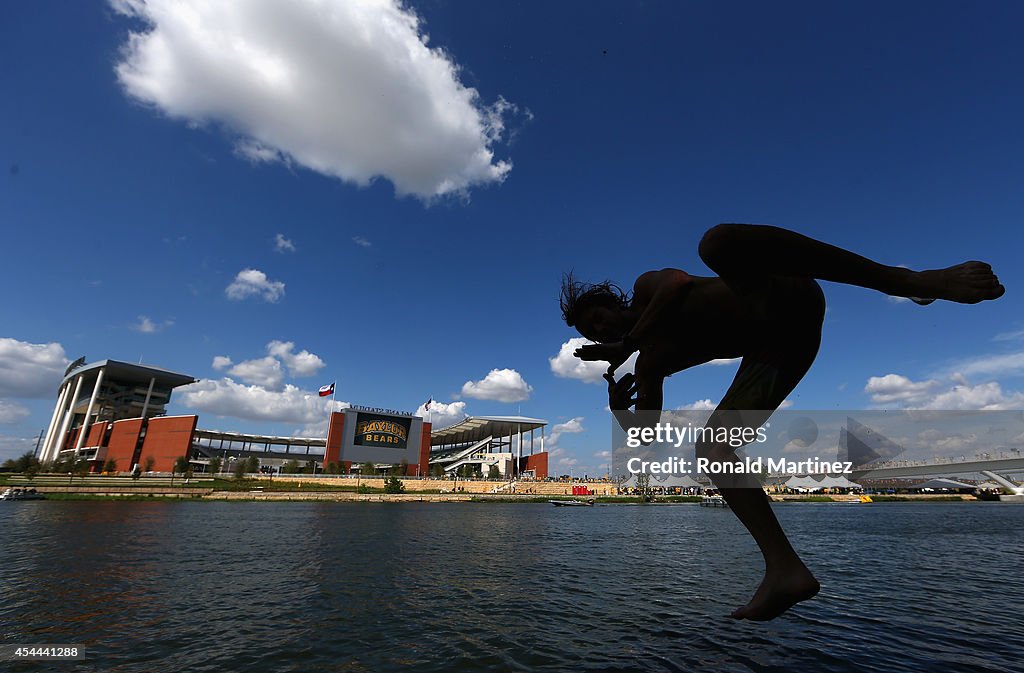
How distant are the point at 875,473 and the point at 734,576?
96215 millimetres

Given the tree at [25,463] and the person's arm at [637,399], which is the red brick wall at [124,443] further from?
the person's arm at [637,399]

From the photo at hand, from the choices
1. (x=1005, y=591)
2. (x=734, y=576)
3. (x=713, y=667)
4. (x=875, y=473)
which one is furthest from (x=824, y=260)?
(x=875, y=473)

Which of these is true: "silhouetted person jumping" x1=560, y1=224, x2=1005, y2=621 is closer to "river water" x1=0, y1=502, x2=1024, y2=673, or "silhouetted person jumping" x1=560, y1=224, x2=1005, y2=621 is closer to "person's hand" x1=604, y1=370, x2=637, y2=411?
"person's hand" x1=604, y1=370, x2=637, y2=411

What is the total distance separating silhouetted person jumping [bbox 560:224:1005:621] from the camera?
2.31 metres

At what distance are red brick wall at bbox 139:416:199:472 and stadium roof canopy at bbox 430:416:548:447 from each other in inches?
2303

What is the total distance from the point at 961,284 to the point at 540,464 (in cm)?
12091

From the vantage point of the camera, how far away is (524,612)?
10820 millimetres

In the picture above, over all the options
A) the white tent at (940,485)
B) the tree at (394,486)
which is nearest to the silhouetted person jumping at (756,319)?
the tree at (394,486)

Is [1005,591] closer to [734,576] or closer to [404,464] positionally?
[734,576]

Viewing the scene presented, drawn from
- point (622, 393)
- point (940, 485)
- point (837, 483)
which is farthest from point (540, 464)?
point (940, 485)

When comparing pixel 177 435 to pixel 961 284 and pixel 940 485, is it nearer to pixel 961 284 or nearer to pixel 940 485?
pixel 961 284

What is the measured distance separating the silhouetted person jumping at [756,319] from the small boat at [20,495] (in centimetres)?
7051

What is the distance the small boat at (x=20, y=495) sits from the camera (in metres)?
48.8

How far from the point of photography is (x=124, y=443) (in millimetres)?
101500
